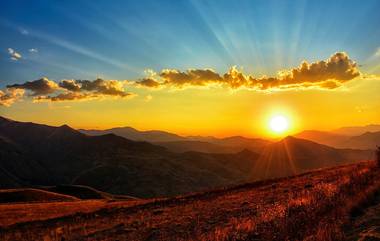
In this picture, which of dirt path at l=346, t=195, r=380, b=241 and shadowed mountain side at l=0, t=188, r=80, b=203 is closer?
dirt path at l=346, t=195, r=380, b=241

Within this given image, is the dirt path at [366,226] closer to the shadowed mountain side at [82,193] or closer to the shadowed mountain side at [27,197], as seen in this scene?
the shadowed mountain side at [27,197]

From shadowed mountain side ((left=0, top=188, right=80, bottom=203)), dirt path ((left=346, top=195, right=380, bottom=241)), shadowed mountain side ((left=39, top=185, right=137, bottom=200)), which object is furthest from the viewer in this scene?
shadowed mountain side ((left=39, top=185, right=137, bottom=200))

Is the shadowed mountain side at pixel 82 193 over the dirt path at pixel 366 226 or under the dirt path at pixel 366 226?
under

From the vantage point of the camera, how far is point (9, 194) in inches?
3034

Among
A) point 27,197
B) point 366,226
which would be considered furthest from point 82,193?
point 366,226

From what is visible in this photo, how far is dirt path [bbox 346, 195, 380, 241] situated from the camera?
8170mm

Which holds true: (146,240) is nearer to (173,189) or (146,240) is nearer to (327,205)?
(327,205)

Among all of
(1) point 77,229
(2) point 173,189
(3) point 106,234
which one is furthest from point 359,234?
(2) point 173,189

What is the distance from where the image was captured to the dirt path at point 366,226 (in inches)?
322

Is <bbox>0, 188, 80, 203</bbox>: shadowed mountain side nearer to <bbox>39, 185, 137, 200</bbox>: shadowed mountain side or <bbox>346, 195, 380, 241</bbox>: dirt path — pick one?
<bbox>39, 185, 137, 200</bbox>: shadowed mountain side

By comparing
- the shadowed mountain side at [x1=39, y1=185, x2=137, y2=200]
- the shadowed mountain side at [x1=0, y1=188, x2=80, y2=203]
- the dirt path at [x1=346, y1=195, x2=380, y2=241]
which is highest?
the dirt path at [x1=346, y1=195, x2=380, y2=241]

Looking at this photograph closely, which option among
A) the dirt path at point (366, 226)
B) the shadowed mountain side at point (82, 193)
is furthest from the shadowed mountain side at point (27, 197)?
the dirt path at point (366, 226)

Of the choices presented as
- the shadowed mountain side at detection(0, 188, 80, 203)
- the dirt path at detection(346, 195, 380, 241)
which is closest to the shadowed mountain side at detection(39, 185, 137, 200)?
the shadowed mountain side at detection(0, 188, 80, 203)

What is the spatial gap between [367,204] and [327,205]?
1.66 metres
